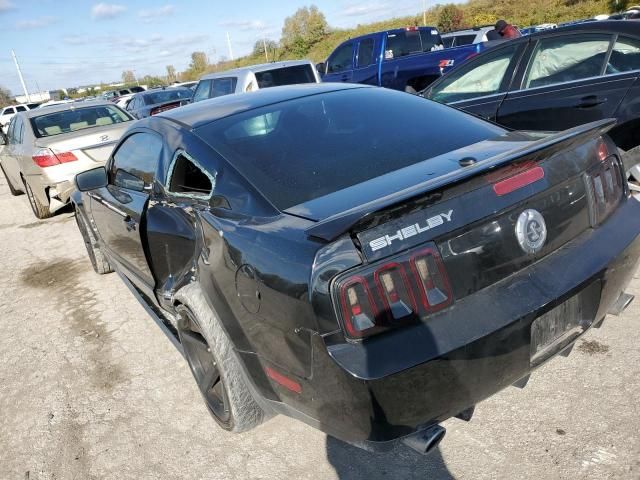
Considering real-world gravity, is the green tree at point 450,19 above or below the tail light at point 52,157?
above

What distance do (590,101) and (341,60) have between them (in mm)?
8678

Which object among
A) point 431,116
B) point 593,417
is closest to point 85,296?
point 431,116

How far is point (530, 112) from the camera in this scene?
4645 mm

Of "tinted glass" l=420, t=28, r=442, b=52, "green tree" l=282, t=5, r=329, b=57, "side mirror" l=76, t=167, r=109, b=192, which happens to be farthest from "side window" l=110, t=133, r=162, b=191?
"green tree" l=282, t=5, r=329, b=57

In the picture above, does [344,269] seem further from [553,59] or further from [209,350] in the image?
[553,59]

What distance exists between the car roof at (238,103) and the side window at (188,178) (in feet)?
0.68

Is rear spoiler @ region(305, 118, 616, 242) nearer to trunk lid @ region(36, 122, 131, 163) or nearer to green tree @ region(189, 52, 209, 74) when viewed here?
trunk lid @ region(36, 122, 131, 163)

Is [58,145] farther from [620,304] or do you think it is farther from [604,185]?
[620,304]

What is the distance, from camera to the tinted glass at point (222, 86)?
30.9 feet

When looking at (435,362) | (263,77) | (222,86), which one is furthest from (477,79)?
(222,86)

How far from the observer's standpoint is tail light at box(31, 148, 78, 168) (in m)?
6.97

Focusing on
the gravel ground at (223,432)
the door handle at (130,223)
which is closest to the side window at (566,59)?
the gravel ground at (223,432)

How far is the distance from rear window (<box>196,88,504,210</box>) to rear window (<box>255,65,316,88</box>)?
21.3 feet

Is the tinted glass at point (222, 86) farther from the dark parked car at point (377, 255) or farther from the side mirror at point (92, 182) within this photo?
the dark parked car at point (377, 255)
